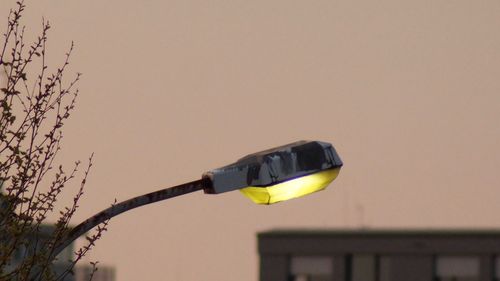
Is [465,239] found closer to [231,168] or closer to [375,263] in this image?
[375,263]

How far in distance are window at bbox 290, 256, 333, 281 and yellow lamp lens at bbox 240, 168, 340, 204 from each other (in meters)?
90.4

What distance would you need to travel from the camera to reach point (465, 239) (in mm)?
100750

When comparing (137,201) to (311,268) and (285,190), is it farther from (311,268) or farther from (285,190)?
(311,268)

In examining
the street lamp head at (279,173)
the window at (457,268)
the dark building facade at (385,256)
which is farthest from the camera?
the dark building facade at (385,256)

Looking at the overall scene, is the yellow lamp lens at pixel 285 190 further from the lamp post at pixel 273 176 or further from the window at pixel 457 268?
the window at pixel 457 268

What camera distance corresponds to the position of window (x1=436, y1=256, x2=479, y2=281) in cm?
9944

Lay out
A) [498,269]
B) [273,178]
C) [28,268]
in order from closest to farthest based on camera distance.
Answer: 1. [273,178]
2. [28,268]
3. [498,269]

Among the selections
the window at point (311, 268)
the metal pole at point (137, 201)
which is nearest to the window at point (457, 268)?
the window at point (311, 268)

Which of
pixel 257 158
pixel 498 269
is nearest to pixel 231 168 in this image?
pixel 257 158

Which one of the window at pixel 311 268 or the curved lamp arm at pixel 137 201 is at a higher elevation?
the window at pixel 311 268

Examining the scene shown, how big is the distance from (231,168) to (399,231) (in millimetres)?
90917

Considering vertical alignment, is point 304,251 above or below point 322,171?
above

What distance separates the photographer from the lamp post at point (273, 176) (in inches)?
446

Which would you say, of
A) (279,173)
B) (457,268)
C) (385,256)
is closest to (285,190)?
(279,173)
